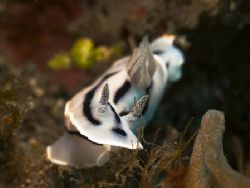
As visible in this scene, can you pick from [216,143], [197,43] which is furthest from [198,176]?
[197,43]

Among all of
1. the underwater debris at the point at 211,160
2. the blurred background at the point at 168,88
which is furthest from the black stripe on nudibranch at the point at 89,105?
the underwater debris at the point at 211,160

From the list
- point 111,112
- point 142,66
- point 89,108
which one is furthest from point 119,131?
point 142,66

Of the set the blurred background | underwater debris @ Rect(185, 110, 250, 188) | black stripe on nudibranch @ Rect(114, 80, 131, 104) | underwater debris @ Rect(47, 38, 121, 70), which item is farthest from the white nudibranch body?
underwater debris @ Rect(47, 38, 121, 70)

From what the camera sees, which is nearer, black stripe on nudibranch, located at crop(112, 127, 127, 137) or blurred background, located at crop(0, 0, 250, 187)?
black stripe on nudibranch, located at crop(112, 127, 127, 137)

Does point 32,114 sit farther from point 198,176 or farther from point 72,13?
point 198,176

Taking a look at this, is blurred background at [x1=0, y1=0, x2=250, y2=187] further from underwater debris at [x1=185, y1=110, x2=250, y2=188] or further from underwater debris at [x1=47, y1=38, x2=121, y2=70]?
underwater debris at [x1=185, y1=110, x2=250, y2=188]

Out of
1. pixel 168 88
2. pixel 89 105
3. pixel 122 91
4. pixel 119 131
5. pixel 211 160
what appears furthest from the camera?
pixel 168 88

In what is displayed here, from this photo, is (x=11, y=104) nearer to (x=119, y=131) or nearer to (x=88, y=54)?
(x=119, y=131)
